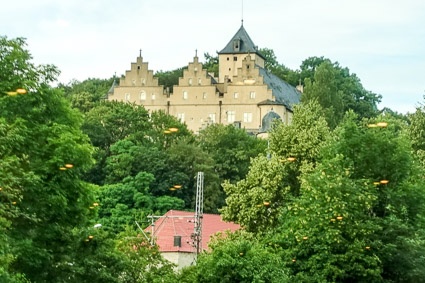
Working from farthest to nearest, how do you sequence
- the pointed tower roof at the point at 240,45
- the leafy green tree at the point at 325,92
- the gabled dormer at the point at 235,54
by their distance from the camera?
the pointed tower roof at the point at 240,45, the gabled dormer at the point at 235,54, the leafy green tree at the point at 325,92

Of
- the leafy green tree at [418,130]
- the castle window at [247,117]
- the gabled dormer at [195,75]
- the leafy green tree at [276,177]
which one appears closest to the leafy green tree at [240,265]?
the leafy green tree at [276,177]

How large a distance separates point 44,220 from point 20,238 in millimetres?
2221

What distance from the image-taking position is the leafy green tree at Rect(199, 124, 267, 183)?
121 m

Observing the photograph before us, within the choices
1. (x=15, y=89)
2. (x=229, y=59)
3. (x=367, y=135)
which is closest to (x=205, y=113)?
(x=229, y=59)

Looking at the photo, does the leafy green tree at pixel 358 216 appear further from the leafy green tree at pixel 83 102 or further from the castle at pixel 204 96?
the castle at pixel 204 96

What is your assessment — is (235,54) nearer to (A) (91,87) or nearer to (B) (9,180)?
(A) (91,87)

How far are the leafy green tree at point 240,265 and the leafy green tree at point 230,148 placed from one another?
2325 inches

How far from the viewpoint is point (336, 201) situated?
5922 cm

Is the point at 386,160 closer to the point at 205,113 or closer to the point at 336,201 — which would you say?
the point at 336,201

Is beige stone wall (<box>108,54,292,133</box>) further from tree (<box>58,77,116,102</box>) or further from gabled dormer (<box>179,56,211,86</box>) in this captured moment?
tree (<box>58,77,116,102</box>)

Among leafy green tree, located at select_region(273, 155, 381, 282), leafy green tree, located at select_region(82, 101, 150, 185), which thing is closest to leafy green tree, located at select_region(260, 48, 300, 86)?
leafy green tree, located at select_region(82, 101, 150, 185)

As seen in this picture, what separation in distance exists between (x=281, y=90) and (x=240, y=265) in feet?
368

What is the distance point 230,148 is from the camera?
126375 millimetres

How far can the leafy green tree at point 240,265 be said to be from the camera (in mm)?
57594
